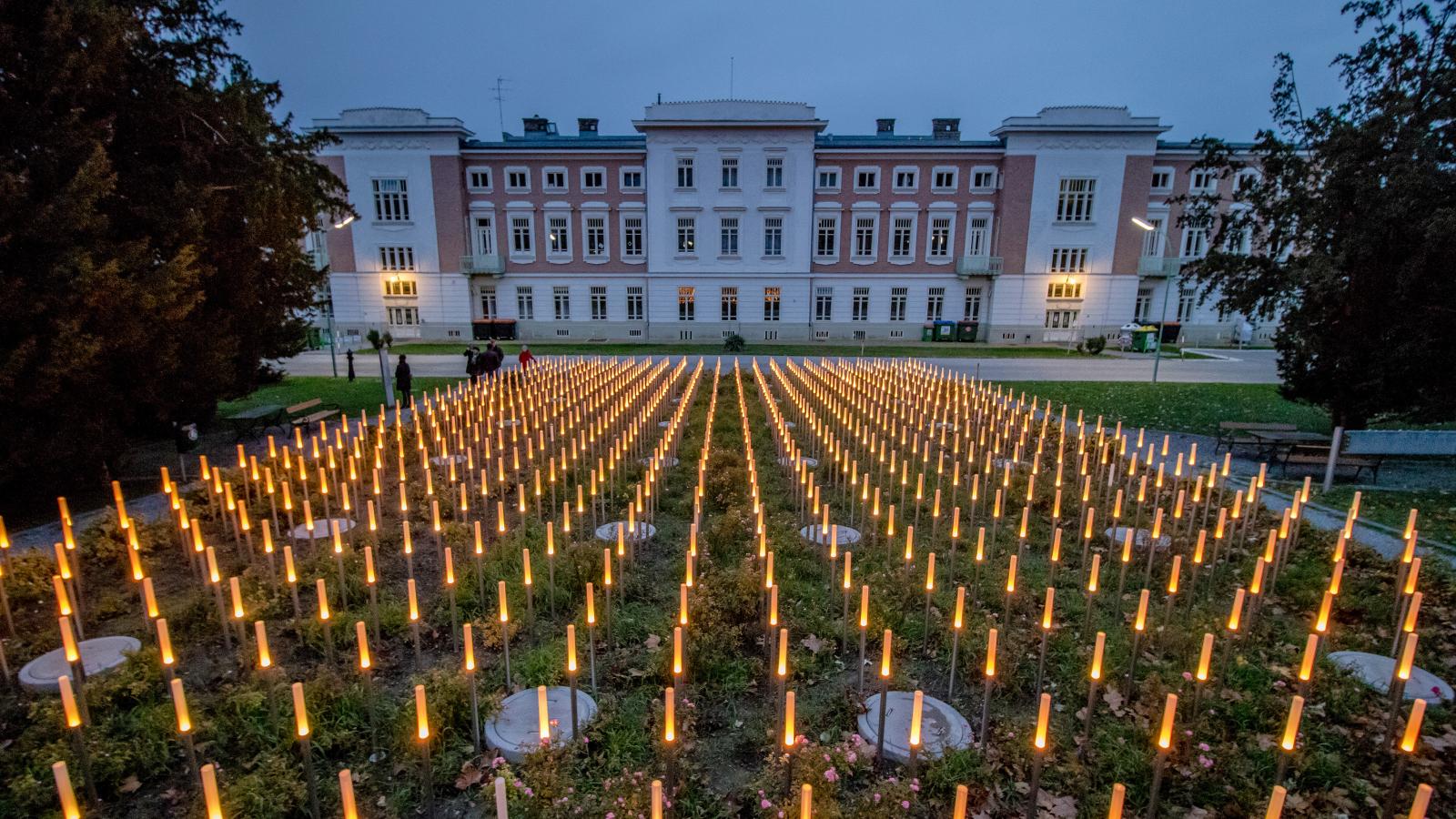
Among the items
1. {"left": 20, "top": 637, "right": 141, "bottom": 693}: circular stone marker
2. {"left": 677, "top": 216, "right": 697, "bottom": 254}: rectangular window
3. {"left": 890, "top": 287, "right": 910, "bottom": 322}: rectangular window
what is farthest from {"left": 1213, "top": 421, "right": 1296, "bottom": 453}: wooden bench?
{"left": 677, "top": 216, "right": 697, "bottom": 254}: rectangular window

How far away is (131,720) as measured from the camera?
3848mm

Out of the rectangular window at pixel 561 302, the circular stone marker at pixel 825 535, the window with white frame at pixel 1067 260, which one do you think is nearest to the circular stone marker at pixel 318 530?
the circular stone marker at pixel 825 535

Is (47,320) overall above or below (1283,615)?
above

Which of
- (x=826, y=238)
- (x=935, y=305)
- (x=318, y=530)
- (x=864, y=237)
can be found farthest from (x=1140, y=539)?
(x=935, y=305)

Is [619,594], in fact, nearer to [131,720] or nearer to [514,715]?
[514,715]

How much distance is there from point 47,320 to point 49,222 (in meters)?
0.98

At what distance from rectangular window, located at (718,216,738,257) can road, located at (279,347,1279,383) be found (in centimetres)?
868

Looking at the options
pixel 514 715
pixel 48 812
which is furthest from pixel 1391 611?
pixel 48 812

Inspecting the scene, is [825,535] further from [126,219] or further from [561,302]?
[561,302]

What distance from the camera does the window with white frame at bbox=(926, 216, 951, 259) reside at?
3638 centimetres

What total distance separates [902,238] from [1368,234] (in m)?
29.0

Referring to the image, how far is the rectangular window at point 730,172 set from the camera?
3453 centimetres

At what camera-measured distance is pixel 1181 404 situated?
17.2 meters

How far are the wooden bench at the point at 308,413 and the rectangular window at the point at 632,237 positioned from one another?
83.0ft
